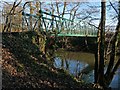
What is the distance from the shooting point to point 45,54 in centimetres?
776

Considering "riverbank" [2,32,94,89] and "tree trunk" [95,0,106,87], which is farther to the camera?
"tree trunk" [95,0,106,87]

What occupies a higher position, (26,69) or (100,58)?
(26,69)

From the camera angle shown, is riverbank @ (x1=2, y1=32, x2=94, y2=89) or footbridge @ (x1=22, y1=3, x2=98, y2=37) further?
footbridge @ (x1=22, y1=3, x2=98, y2=37)

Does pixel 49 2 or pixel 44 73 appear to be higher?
pixel 49 2

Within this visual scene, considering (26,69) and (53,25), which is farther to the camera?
(53,25)

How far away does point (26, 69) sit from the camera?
5910 millimetres

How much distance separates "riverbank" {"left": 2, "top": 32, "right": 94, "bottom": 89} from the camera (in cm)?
526

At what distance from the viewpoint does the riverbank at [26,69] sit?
526 centimetres

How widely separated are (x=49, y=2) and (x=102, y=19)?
2706 mm

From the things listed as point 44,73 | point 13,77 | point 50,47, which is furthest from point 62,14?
point 13,77

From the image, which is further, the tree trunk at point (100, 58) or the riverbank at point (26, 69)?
the tree trunk at point (100, 58)

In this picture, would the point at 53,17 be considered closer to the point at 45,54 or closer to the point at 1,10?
the point at 45,54

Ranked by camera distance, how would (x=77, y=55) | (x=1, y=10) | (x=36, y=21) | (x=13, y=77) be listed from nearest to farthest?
1. (x=13, y=77)
2. (x=36, y=21)
3. (x=1, y=10)
4. (x=77, y=55)

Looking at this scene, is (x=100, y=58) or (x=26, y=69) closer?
(x=26, y=69)
